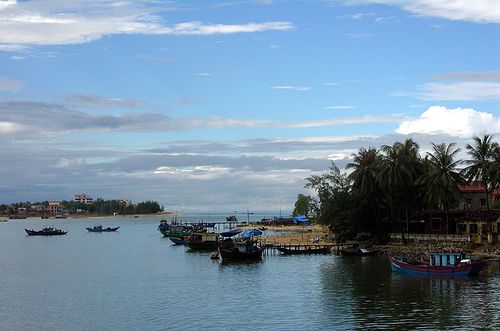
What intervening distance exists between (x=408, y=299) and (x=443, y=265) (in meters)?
14.6

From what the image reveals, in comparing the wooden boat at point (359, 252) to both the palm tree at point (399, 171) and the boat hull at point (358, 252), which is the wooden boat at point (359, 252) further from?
the palm tree at point (399, 171)

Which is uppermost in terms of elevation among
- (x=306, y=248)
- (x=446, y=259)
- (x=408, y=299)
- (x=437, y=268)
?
(x=446, y=259)

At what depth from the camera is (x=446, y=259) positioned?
66562 mm

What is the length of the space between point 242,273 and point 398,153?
34.8 metres

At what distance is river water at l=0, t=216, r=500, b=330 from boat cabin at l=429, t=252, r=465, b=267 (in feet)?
6.29

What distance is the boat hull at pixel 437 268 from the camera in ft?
211

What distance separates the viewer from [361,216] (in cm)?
10219

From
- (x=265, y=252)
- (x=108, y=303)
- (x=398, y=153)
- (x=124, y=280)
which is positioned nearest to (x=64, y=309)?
(x=108, y=303)

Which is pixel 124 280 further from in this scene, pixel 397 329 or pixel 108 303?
pixel 397 329

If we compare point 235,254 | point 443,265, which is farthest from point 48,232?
point 443,265

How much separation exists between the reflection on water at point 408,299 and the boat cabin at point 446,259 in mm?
1794

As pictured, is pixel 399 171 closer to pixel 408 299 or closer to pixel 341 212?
pixel 341 212

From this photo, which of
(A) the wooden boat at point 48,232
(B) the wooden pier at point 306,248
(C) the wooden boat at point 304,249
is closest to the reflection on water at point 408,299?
(C) the wooden boat at point 304,249

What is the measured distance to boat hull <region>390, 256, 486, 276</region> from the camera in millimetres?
64438
